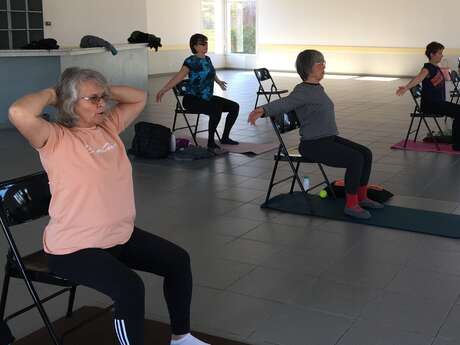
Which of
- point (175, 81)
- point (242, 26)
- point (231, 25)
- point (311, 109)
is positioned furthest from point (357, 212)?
point (231, 25)

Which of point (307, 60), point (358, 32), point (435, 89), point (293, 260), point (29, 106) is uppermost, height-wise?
point (358, 32)

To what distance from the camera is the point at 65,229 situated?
7.59 ft

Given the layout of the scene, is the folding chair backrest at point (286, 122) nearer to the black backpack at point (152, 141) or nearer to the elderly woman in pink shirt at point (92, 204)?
the black backpack at point (152, 141)

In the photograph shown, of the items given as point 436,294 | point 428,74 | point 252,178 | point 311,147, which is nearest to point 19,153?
point 252,178

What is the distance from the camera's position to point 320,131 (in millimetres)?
4652

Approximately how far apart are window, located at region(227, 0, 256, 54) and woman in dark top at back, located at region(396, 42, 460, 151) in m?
12.5

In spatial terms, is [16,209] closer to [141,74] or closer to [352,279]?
[352,279]

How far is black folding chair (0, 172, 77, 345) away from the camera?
7.80 ft

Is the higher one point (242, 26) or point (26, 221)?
point (242, 26)

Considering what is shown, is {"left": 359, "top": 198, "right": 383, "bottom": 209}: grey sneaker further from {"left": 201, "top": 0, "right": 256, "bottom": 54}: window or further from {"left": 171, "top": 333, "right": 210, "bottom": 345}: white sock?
{"left": 201, "top": 0, "right": 256, "bottom": 54}: window

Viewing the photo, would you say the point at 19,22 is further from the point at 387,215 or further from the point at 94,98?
the point at 94,98

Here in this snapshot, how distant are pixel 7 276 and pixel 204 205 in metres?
2.53

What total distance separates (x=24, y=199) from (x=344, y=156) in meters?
Result: 2.61

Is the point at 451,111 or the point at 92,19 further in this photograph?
the point at 92,19
